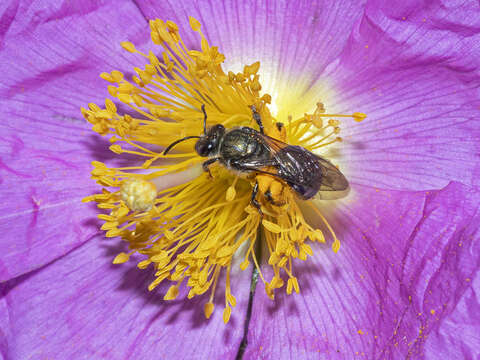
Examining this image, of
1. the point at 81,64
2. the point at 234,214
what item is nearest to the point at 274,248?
the point at 234,214

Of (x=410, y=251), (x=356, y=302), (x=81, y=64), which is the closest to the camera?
(x=410, y=251)

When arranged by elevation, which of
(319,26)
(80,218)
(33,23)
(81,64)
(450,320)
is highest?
(33,23)

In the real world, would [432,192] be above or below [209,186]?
below

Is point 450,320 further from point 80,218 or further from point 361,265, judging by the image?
point 80,218

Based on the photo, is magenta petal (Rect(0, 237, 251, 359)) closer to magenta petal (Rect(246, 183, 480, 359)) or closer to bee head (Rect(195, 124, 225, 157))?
magenta petal (Rect(246, 183, 480, 359))

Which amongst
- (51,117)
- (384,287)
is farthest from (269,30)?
(384,287)

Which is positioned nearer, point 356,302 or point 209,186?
point 356,302

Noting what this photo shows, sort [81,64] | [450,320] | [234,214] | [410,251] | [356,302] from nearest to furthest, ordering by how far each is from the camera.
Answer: [450,320], [410,251], [356,302], [234,214], [81,64]
